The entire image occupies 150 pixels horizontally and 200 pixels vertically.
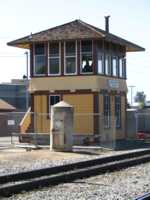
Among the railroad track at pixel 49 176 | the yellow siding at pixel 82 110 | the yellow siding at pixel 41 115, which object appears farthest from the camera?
the yellow siding at pixel 41 115

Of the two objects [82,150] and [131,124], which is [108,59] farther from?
[82,150]

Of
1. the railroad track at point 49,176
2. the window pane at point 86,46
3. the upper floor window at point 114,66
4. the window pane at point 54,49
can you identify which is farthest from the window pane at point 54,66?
the railroad track at point 49,176

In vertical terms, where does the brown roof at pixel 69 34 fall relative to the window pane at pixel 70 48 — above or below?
above

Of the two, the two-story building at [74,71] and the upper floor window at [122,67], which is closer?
the two-story building at [74,71]

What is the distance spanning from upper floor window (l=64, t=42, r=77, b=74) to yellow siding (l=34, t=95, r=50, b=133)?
7.59ft

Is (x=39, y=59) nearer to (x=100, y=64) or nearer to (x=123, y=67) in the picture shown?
(x=100, y=64)

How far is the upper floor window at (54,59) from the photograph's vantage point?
122 ft

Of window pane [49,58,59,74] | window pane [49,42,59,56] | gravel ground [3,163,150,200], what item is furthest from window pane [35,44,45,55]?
gravel ground [3,163,150,200]

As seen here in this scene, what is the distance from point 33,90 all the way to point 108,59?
5.33 meters

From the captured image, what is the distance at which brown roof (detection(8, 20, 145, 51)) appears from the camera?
35812 mm

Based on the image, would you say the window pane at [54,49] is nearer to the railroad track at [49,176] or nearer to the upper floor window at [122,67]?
the upper floor window at [122,67]

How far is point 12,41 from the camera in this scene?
38500 millimetres

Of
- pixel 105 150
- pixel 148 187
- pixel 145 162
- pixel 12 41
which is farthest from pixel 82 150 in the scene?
pixel 148 187

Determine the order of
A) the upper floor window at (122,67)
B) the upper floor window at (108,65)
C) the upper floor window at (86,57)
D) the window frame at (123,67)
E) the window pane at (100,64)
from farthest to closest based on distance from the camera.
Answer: the window frame at (123,67) < the upper floor window at (122,67) < the upper floor window at (108,65) < the window pane at (100,64) < the upper floor window at (86,57)
